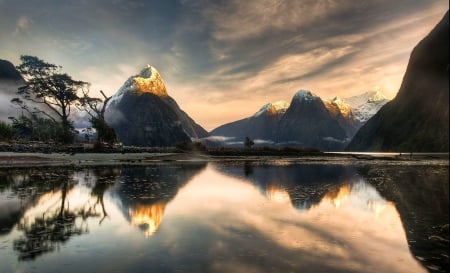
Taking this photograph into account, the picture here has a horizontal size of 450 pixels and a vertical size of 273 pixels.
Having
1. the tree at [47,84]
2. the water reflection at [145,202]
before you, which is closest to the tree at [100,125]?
the tree at [47,84]

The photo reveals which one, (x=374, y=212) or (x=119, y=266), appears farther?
(x=374, y=212)

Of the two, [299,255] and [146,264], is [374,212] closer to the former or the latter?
[299,255]

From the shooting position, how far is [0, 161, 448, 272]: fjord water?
11570 mm

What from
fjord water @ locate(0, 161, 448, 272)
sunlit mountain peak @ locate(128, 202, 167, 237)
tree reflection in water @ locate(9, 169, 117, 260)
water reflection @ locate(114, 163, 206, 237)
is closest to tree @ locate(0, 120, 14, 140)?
fjord water @ locate(0, 161, 448, 272)

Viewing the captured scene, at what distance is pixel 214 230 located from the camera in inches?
643

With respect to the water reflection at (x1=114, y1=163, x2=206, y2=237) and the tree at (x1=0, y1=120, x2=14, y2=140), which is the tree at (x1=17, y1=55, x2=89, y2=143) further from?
the water reflection at (x1=114, y1=163, x2=206, y2=237)

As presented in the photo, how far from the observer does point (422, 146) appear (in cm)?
17250

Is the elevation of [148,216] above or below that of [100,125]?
below

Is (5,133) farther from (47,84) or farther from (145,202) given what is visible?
(145,202)

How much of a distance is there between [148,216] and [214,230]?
4767mm

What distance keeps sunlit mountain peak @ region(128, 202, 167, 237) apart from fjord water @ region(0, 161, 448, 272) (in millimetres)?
56

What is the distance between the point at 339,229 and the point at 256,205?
765 centimetres

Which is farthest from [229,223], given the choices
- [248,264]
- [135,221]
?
Result: [248,264]

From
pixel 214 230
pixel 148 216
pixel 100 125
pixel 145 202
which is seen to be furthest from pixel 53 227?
pixel 100 125
